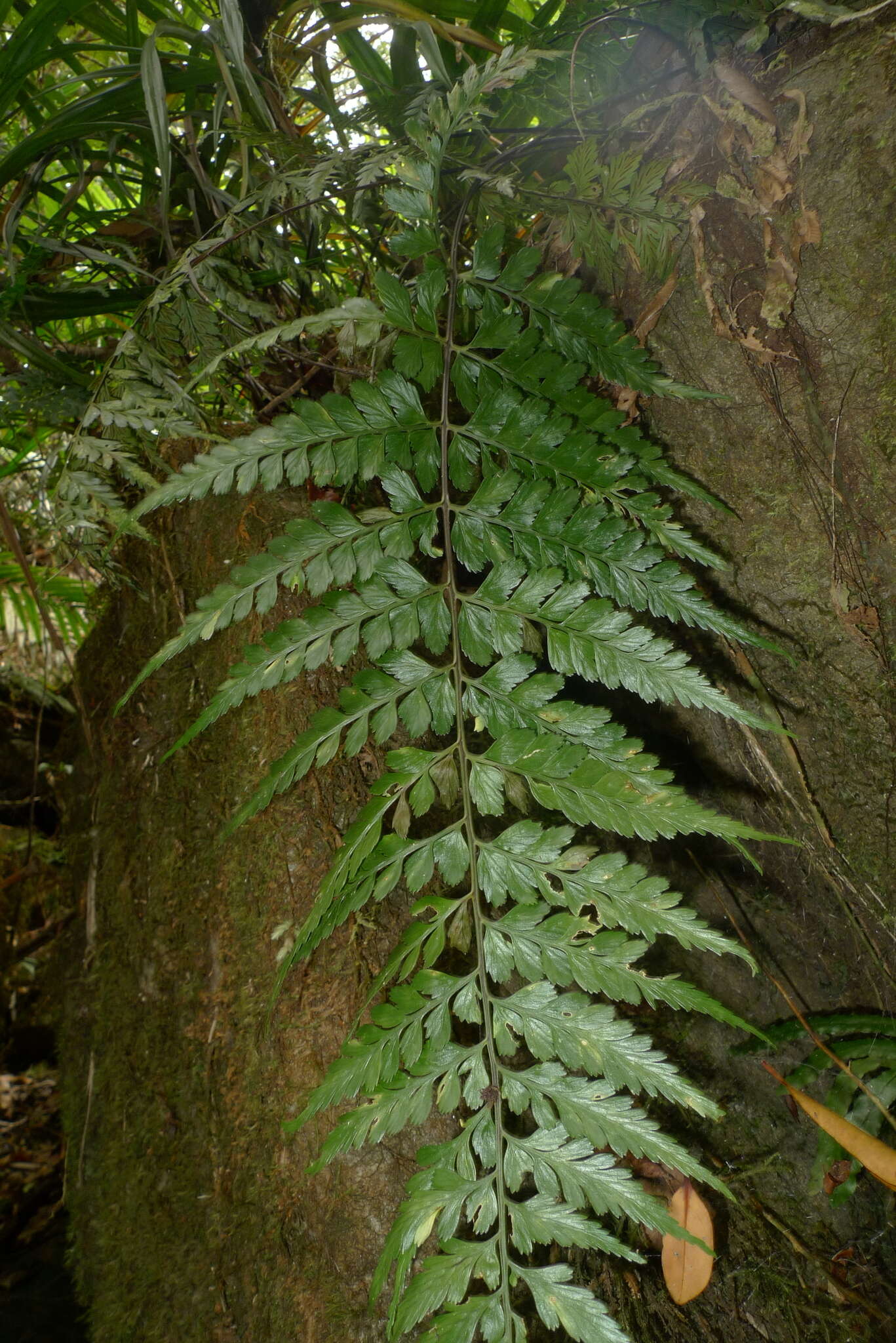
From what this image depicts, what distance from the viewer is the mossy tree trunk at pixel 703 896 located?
1.28m

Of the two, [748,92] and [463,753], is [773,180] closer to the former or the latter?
[748,92]

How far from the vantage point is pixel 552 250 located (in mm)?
1561

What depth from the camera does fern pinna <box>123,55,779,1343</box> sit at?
108 centimetres

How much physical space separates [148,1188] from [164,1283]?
18cm

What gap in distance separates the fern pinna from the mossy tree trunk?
0.20 metres

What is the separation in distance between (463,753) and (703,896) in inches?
31.5

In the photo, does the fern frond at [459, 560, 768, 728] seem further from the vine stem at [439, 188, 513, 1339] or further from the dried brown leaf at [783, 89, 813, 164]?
the dried brown leaf at [783, 89, 813, 164]

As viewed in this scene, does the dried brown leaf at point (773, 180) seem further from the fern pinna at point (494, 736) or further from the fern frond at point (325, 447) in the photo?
the fern frond at point (325, 447)

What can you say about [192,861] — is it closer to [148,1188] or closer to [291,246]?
[148,1188]

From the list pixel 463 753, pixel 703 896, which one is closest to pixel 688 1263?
pixel 703 896

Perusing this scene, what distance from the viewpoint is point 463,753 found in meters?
1.32

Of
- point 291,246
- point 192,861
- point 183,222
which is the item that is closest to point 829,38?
point 291,246

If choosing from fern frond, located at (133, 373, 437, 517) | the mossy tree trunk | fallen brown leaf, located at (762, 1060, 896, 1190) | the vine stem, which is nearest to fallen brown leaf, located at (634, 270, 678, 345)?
the mossy tree trunk

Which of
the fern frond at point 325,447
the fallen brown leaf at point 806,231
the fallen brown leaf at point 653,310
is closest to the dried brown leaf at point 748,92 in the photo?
the fallen brown leaf at point 806,231
